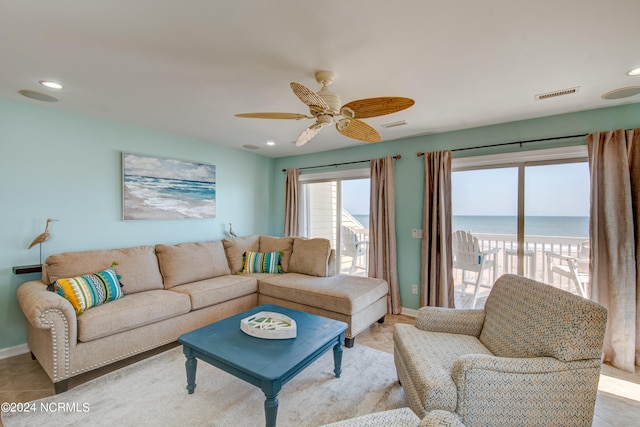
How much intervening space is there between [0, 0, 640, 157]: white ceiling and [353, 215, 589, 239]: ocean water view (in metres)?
1.14

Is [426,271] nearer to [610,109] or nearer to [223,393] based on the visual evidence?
[610,109]

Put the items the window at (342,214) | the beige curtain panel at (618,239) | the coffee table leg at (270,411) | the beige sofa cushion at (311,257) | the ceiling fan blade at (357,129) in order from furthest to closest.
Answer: the window at (342,214), the beige sofa cushion at (311,257), the beige curtain panel at (618,239), the ceiling fan blade at (357,129), the coffee table leg at (270,411)

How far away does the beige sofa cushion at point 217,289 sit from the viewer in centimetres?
304

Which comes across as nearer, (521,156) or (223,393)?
(223,393)

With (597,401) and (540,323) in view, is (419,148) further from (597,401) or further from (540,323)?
(597,401)

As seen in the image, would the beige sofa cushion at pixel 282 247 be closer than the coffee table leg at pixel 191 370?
No

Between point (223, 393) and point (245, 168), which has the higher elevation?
point (245, 168)

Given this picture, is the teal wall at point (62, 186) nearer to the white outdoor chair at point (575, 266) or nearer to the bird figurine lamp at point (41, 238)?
the bird figurine lamp at point (41, 238)

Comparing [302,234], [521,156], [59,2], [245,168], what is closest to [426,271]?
[521,156]

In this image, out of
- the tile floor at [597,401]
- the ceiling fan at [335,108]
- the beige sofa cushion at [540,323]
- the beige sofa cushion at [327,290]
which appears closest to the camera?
the beige sofa cushion at [540,323]

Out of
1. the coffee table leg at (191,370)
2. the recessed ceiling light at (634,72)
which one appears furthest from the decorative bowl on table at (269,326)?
the recessed ceiling light at (634,72)

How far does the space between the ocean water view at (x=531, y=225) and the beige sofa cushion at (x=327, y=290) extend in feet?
4.39

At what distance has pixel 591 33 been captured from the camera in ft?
5.28

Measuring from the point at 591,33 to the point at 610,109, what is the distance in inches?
64.9
